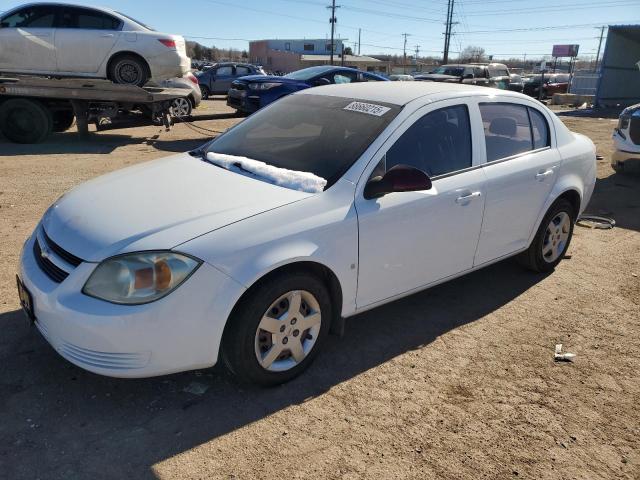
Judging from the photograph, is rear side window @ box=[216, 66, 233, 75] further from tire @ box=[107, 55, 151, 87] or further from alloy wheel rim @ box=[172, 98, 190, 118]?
tire @ box=[107, 55, 151, 87]

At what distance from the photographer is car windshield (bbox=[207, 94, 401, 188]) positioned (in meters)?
3.30

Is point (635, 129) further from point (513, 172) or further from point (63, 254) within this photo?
point (63, 254)

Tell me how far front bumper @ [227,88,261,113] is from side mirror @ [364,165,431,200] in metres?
9.39

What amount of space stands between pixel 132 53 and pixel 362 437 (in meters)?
10.3

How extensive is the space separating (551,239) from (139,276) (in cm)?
367

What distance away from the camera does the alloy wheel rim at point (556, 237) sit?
467cm

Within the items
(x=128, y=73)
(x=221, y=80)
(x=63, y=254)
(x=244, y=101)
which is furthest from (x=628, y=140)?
(x=221, y=80)

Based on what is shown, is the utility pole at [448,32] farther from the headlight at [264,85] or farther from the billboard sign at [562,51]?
the headlight at [264,85]

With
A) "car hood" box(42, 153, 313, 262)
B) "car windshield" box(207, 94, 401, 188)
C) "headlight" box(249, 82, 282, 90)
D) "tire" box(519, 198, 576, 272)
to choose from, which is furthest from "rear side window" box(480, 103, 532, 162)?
"headlight" box(249, 82, 282, 90)

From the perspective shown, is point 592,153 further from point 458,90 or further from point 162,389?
point 162,389

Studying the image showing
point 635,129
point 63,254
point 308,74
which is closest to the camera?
point 63,254

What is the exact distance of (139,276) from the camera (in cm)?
252

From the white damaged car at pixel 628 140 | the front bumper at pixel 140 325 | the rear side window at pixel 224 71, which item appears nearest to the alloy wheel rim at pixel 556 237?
the front bumper at pixel 140 325

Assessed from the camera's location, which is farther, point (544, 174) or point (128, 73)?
point (128, 73)
